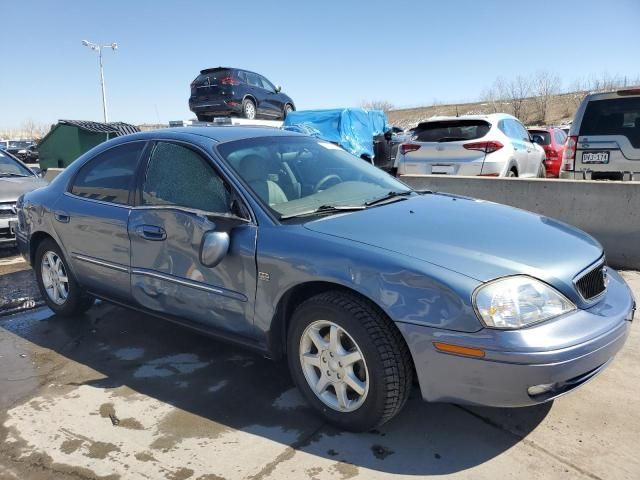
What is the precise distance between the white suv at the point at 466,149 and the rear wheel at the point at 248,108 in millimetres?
7692

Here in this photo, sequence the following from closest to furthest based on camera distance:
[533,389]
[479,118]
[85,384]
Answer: [533,389] < [85,384] < [479,118]

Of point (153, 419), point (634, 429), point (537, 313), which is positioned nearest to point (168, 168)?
point (153, 419)

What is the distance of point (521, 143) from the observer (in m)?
8.84

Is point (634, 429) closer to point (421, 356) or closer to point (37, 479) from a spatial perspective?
point (421, 356)

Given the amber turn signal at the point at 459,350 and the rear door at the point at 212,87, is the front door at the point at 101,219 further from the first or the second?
the rear door at the point at 212,87

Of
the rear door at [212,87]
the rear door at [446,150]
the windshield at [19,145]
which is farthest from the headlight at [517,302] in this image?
the windshield at [19,145]

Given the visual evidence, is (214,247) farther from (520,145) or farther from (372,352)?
(520,145)

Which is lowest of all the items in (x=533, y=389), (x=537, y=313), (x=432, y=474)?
(x=432, y=474)

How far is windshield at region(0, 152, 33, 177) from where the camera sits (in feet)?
26.2

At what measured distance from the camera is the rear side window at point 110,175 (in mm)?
3848

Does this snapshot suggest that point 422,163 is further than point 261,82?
No

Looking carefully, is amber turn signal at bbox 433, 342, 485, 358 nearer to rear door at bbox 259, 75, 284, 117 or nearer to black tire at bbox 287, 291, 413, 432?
black tire at bbox 287, 291, 413, 432

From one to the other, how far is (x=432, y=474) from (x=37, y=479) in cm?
186

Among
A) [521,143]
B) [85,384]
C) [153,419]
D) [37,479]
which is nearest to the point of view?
[37,479]
